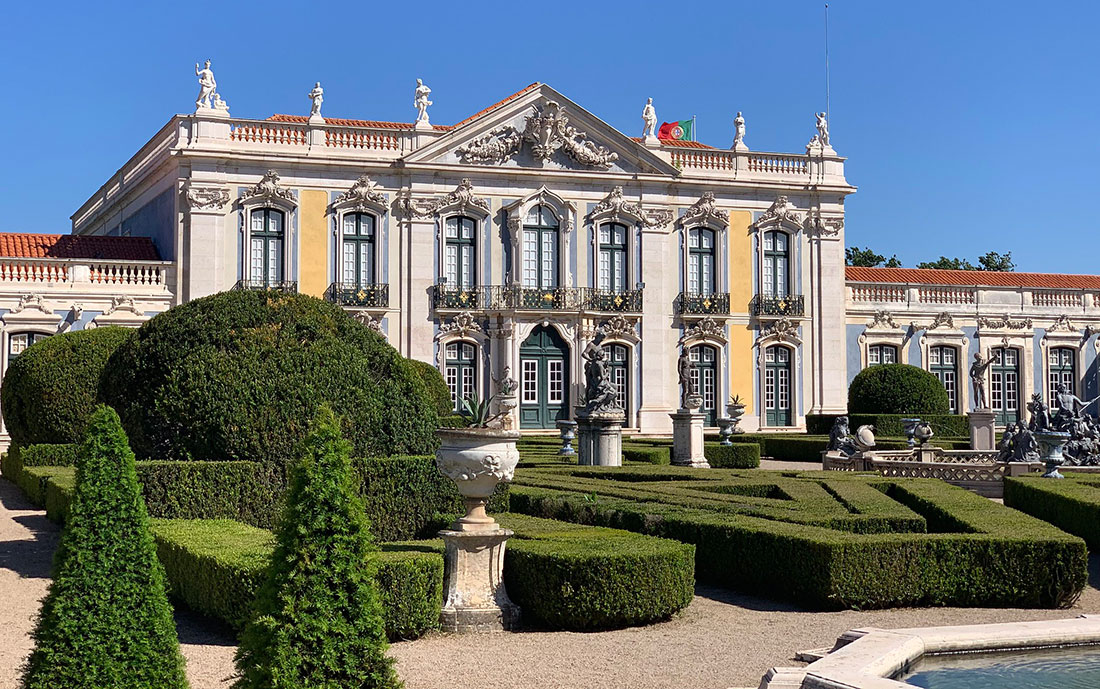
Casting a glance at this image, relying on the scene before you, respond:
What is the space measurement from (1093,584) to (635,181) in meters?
21.8

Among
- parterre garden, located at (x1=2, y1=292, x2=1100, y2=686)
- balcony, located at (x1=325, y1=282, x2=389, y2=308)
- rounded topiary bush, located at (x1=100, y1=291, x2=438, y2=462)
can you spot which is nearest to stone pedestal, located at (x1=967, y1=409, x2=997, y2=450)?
parterre garden, located at (x1=2, y1=292, x2=1100, y2=686)

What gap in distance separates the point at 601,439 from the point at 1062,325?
21.2 m

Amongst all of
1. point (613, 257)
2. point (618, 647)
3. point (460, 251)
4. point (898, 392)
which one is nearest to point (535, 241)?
point (460, 251)

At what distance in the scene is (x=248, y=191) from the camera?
93.9ft

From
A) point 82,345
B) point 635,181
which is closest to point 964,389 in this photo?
point 635,181

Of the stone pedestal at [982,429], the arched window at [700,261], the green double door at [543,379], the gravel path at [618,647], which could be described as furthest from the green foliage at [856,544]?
the arched window at [700,261]

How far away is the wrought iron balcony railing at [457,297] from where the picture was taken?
29922 mm

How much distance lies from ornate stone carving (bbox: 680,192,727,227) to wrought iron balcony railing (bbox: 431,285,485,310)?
18.8 ft

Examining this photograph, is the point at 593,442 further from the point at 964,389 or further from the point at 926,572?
the point at 964,389

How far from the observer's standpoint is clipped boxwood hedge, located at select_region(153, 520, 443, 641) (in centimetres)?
763

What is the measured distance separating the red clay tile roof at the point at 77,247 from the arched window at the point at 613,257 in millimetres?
10908

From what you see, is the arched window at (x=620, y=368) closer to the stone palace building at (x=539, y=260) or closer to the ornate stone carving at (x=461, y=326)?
the stone palace building at (x=539, y=260)

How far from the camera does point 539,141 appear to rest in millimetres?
30578

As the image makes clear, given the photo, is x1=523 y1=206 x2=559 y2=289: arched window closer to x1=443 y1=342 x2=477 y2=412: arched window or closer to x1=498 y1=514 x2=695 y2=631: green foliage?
x1=443 y1=342 x2=477 y2=412: arched window
